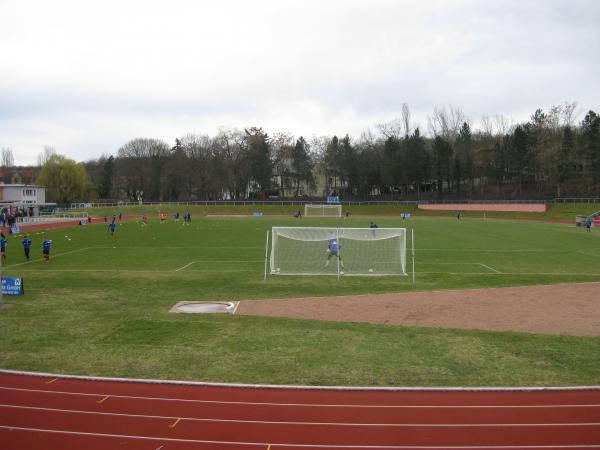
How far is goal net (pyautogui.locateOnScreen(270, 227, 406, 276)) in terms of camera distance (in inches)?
945

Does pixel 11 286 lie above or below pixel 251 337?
above

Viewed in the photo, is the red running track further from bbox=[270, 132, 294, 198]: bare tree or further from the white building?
bbox=[270, 132, 294, 198]: bare tree

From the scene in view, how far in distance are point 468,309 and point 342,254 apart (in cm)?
1197

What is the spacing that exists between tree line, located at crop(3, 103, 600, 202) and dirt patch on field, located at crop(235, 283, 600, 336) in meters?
77.6

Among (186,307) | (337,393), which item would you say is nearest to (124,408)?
(337,393)

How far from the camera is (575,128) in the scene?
98.8m

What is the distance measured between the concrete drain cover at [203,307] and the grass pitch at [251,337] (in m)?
0.58

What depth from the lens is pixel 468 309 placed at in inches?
650

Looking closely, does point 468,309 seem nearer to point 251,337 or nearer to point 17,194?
point 251,337

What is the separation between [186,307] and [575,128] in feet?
334

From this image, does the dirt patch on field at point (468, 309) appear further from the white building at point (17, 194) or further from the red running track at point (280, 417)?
the white building at point (17, 194)

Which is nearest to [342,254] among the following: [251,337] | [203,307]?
[203,307]

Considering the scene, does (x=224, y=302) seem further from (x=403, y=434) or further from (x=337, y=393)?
(x=403, y=434)

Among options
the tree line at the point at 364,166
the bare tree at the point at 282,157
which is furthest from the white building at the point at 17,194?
the bare tree at the point at 282,157
